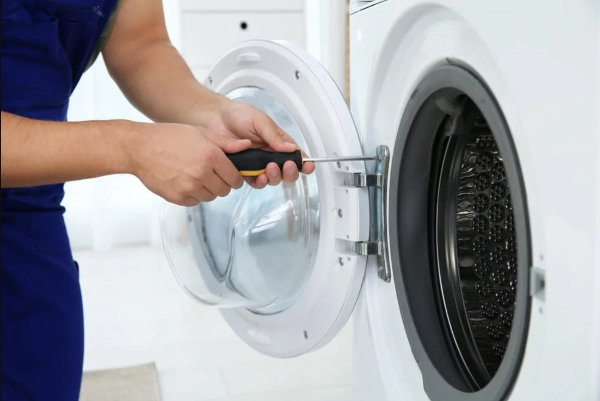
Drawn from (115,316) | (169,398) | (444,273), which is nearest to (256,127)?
(444,273)

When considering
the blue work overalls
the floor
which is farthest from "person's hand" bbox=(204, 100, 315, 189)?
the floor

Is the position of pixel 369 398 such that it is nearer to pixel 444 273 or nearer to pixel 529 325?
pixel 444 273

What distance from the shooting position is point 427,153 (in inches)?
40.8

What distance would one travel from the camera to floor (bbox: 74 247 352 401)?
6.02 ft

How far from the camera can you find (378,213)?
1112 mm

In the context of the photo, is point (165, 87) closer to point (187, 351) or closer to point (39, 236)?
point (39, 236)

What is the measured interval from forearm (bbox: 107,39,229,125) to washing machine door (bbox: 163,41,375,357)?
0.53 ft

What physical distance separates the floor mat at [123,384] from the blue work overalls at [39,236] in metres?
0.83

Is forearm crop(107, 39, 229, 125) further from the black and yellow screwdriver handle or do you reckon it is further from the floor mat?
the floor mat

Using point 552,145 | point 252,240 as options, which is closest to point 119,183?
point 252,240

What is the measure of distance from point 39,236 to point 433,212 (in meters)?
0.56

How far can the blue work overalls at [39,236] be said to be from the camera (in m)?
0.90

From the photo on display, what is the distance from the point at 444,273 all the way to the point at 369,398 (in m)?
0.25

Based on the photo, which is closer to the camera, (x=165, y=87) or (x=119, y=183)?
(x=165, y=87)
